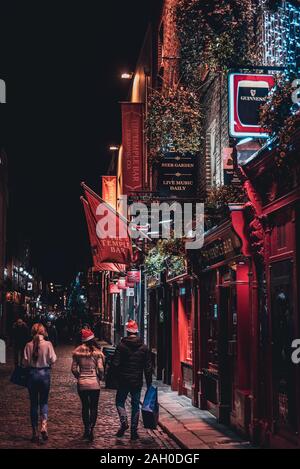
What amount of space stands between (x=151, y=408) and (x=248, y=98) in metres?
5.93

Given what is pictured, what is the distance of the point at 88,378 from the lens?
11555 millimetres

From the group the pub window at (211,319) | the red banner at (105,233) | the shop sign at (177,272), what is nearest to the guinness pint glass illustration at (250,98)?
the pub window at (211,319)

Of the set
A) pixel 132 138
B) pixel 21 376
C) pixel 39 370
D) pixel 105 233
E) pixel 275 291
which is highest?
pixel 132 138

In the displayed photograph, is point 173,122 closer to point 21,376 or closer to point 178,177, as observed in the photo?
point 178,177

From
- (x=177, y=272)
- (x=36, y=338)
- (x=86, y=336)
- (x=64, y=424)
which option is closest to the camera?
(x=86, y=336)

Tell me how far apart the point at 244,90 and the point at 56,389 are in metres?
12.0

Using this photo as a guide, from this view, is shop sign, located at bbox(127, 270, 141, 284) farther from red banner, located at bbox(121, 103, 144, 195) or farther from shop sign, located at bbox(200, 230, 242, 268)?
shop sign, located at bbox(200, 230, 242, 268)

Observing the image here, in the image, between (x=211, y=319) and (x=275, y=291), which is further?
(x=211, y=319)

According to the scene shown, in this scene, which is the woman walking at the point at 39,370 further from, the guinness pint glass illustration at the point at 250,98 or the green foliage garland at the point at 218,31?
the green foliage garland at the point at 218,31

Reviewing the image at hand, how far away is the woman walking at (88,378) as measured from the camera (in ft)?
37.8

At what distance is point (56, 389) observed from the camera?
19781 mm

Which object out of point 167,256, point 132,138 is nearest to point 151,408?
point 167,256

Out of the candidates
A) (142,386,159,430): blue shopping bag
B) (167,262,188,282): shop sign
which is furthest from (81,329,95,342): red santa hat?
(167,262,188,282): shop sign

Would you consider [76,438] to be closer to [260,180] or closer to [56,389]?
[260,180]
